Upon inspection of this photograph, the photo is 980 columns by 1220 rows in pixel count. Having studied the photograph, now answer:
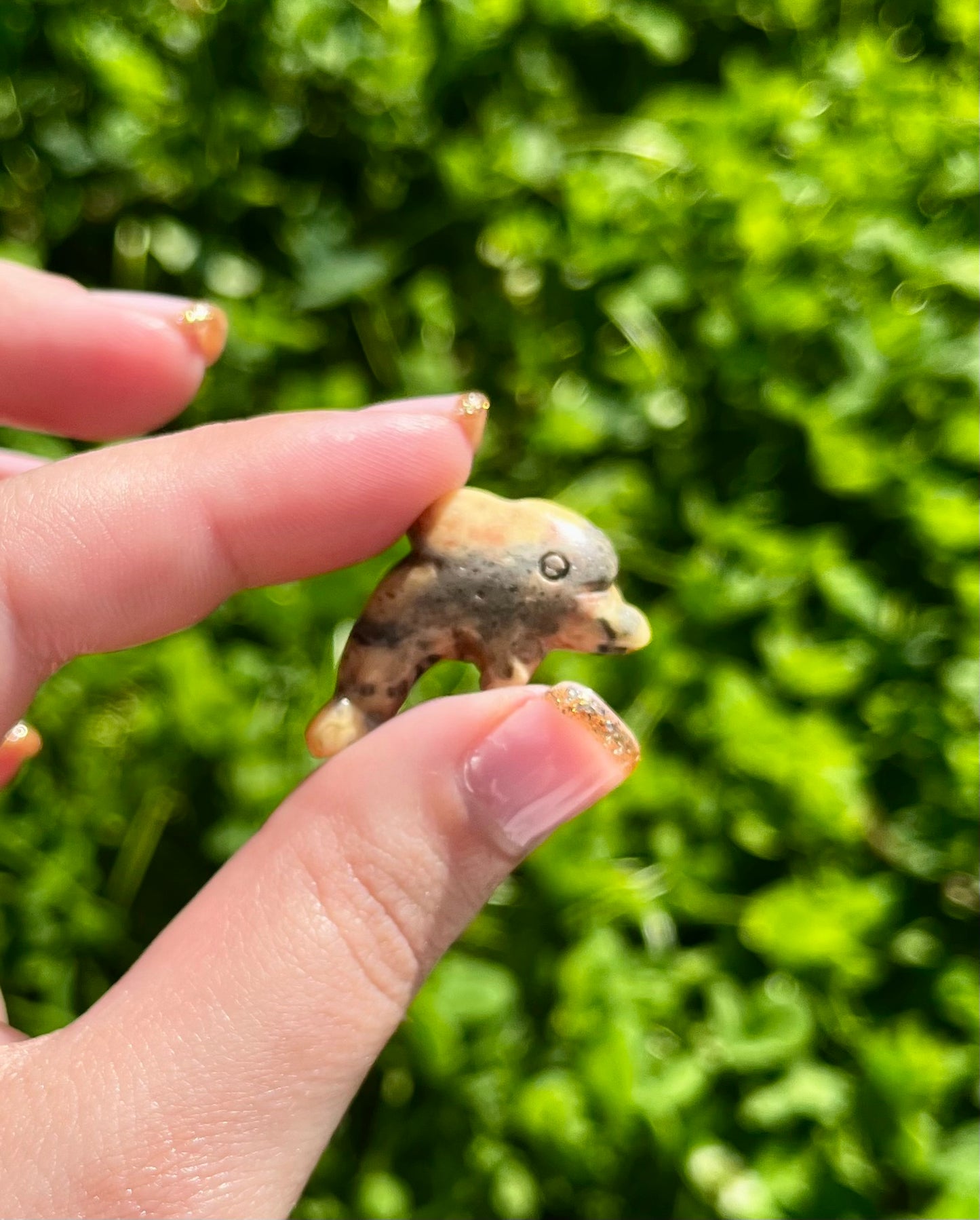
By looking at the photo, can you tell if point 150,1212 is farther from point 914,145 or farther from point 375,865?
point 914,145

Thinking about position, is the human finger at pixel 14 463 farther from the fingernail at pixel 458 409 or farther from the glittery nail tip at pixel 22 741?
the fingernail at pixel 458 409

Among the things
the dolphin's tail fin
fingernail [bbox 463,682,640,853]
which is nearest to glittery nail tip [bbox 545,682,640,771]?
fingernail [bbox 463,682,640,853]

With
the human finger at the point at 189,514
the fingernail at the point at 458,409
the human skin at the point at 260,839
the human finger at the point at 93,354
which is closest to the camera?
the human skin at the point at 260,839

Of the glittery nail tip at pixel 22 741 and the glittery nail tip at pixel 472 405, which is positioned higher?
the glittery nail tip at pixel 472 405

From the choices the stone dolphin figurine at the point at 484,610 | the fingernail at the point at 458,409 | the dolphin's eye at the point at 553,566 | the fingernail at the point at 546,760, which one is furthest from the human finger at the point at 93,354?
the fingernail at the point at 546,760

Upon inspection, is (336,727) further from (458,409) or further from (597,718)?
(458,409)

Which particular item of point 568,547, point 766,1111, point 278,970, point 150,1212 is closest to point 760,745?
point 766,1111

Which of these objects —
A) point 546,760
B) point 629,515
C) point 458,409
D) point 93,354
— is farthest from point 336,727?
point 629,515
